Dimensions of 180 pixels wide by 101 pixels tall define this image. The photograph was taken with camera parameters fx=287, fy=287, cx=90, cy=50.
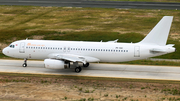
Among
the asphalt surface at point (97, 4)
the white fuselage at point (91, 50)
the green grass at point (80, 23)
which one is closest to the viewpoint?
the white fuselage at point (91, 50)

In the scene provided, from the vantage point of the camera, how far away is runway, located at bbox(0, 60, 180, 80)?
4062cm

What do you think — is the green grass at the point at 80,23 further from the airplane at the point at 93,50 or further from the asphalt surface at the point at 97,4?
the airplane at the point at 93,50

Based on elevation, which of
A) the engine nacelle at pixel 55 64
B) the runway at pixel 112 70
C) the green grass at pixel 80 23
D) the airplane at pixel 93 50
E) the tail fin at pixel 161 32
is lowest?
the runway at pixel 112 70

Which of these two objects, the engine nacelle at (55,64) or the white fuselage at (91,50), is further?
the white fuselage at (91,50)

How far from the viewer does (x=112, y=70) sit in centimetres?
4372

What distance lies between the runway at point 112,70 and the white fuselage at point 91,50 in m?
1.99

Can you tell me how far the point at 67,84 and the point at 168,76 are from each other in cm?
1444

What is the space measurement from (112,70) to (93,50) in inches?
173

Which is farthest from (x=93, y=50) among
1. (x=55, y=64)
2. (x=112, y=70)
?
(x=55, y=64)

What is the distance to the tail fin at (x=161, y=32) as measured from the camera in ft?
132

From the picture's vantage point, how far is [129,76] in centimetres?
4006

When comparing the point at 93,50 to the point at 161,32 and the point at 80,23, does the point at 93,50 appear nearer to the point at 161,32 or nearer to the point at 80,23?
the point at 161,32

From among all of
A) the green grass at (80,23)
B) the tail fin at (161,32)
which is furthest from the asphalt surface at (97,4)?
the tail fin at (161,32)

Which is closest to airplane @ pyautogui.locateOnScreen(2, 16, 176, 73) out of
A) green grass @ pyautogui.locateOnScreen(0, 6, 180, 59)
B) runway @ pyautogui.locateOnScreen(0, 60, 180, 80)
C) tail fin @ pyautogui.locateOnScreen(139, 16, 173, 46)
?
tail fin @ pyautogui.locateOnScreen(139, 16, 173, 46)
